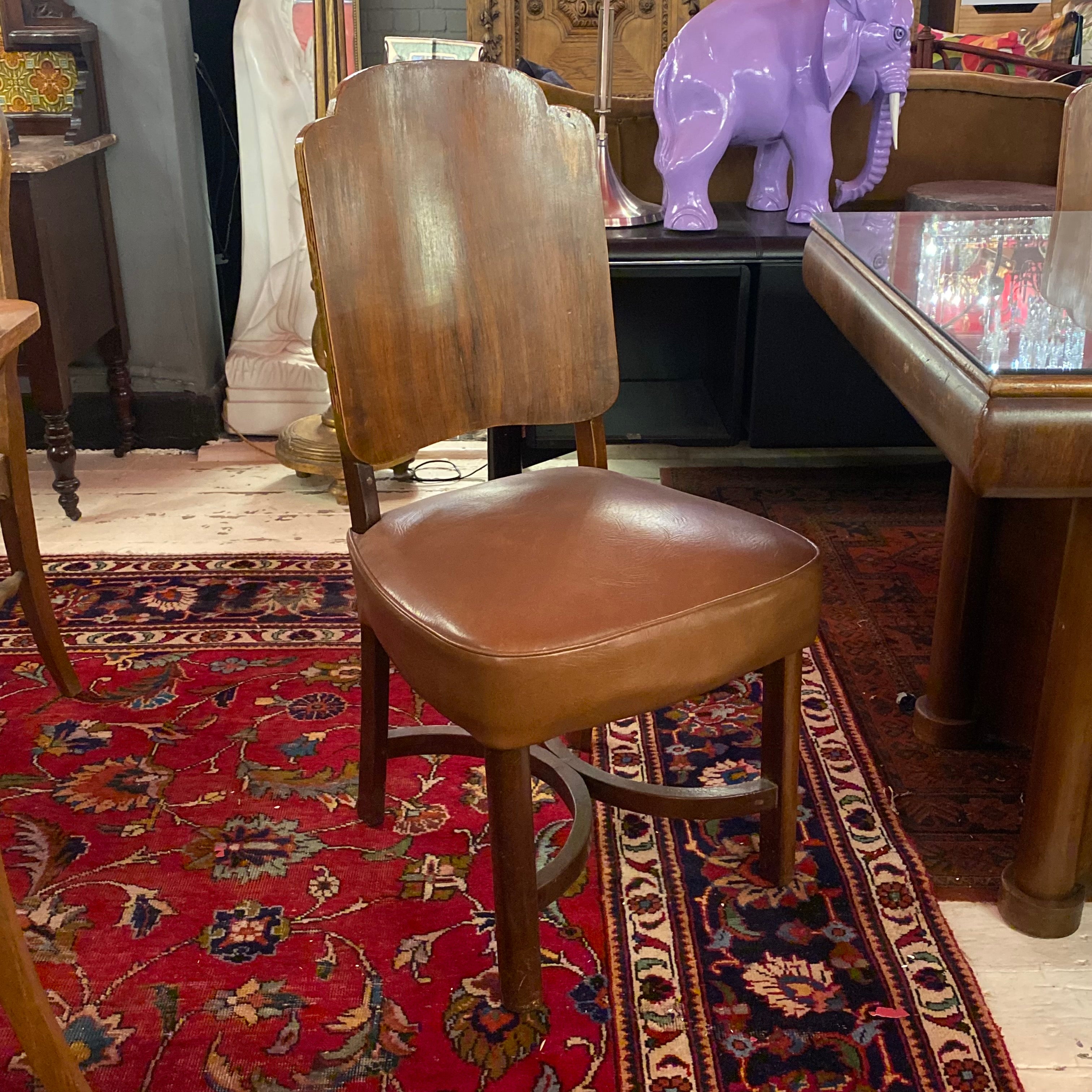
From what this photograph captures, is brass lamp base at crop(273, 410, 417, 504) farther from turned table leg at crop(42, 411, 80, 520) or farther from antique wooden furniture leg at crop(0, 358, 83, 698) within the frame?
antique wooden furniture leg at crop(0, 358, 83, 698)

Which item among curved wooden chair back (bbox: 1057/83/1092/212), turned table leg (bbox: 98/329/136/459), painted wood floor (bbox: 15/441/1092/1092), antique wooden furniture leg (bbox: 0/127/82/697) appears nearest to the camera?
painted wood floor (bbox: 15/441/1092/1092)

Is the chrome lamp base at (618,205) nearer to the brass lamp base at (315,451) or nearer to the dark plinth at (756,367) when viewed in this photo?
the dark plinth at (756,367)

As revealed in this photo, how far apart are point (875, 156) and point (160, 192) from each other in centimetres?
177

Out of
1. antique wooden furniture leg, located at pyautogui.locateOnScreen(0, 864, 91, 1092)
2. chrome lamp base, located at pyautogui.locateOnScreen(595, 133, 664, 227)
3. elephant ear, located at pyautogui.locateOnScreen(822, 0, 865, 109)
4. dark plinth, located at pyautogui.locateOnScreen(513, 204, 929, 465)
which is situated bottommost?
antique wooden furniture leg, located at pyautogui.locateOnScreen(0, 864, 91, 1092)

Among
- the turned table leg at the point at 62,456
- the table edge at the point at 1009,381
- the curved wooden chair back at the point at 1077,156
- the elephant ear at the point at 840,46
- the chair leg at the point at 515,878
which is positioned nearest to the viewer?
the table edge at the point at 1009,381

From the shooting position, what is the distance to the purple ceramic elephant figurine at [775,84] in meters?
2.33

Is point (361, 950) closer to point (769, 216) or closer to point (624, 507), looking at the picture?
point (624, 507)

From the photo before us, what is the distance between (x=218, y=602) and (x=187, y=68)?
1578 millimetres

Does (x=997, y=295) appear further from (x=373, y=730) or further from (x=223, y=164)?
(x=223, y=164)

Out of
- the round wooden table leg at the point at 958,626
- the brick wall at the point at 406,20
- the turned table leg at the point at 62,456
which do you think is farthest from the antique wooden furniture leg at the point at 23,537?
the brick wall at the point at 406,20

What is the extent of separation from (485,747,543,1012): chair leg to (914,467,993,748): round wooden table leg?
2.55ft

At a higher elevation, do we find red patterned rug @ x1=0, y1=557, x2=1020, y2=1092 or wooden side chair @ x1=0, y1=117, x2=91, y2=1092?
wooden side chair @ x1=0, y1=117, x2=91, y2=1092

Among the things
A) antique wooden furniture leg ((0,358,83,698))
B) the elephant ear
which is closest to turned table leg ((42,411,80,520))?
antique wooden furniture leg ((0,358,83,698))

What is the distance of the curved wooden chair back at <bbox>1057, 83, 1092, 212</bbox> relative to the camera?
1.81 meters
